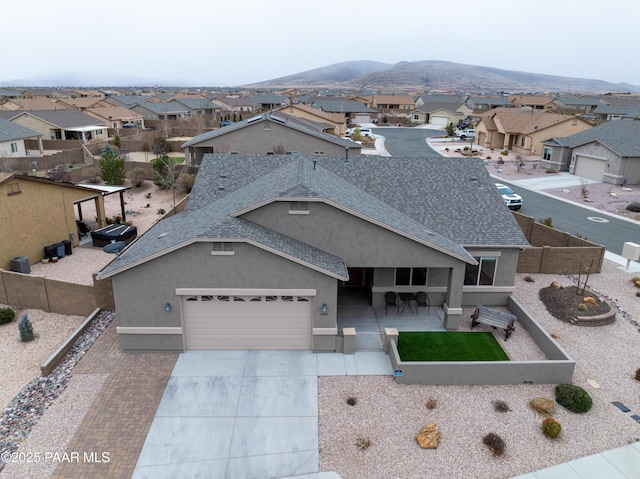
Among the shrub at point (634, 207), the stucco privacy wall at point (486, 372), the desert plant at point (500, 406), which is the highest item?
the shrub at point (634, 207)

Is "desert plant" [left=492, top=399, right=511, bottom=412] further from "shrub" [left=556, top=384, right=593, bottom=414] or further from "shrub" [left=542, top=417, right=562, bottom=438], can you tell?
"shrub" [left=556, top=384, right=593, bottom=414]

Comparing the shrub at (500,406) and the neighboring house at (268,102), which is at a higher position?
the neighboring house at (268,102)

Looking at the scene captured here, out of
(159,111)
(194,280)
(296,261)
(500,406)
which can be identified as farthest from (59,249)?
(159,111)

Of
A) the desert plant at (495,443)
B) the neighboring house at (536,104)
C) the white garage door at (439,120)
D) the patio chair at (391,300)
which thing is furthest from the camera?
the neighboring house at (536,104)

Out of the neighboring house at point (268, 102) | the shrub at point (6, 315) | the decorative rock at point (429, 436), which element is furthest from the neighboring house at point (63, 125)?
the decorative rock at point (429, 436)

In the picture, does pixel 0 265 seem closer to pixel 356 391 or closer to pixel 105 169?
pixel 105 169

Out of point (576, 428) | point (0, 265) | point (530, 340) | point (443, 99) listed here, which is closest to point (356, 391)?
point (576, 428)

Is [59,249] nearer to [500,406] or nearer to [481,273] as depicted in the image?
[481,273]

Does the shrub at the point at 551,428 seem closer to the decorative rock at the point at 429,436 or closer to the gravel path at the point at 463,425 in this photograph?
the gravel path at the point at 463,425
